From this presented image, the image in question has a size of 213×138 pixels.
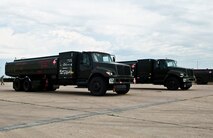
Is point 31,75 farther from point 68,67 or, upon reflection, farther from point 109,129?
point 109,129

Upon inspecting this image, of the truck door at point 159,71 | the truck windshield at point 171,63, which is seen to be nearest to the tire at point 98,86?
the truck door at point 159,71

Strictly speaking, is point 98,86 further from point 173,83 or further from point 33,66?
point 173,83

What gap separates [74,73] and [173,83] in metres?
8.84

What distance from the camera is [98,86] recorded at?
19.4 m

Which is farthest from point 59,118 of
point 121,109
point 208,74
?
point 208,74

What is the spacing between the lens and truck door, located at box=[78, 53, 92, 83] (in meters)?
20.3

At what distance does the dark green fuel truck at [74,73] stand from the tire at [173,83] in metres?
7.12

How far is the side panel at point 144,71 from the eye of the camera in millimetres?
28652

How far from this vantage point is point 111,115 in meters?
11.2

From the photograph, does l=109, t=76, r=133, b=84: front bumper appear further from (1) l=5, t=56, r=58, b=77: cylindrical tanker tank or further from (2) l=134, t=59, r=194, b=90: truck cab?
(2) l=134, t=59, r=194, b=90: truck cab

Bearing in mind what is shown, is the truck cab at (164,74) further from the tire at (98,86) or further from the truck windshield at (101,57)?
the tire at (98,86)

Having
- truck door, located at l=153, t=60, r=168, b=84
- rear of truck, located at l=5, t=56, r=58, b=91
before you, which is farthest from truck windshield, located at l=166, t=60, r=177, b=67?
rear of truck, located at l=5, t=56, r=58, b=91

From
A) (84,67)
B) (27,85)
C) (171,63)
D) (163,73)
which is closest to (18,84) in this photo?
(27,85)

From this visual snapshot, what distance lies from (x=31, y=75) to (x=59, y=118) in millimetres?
14238
